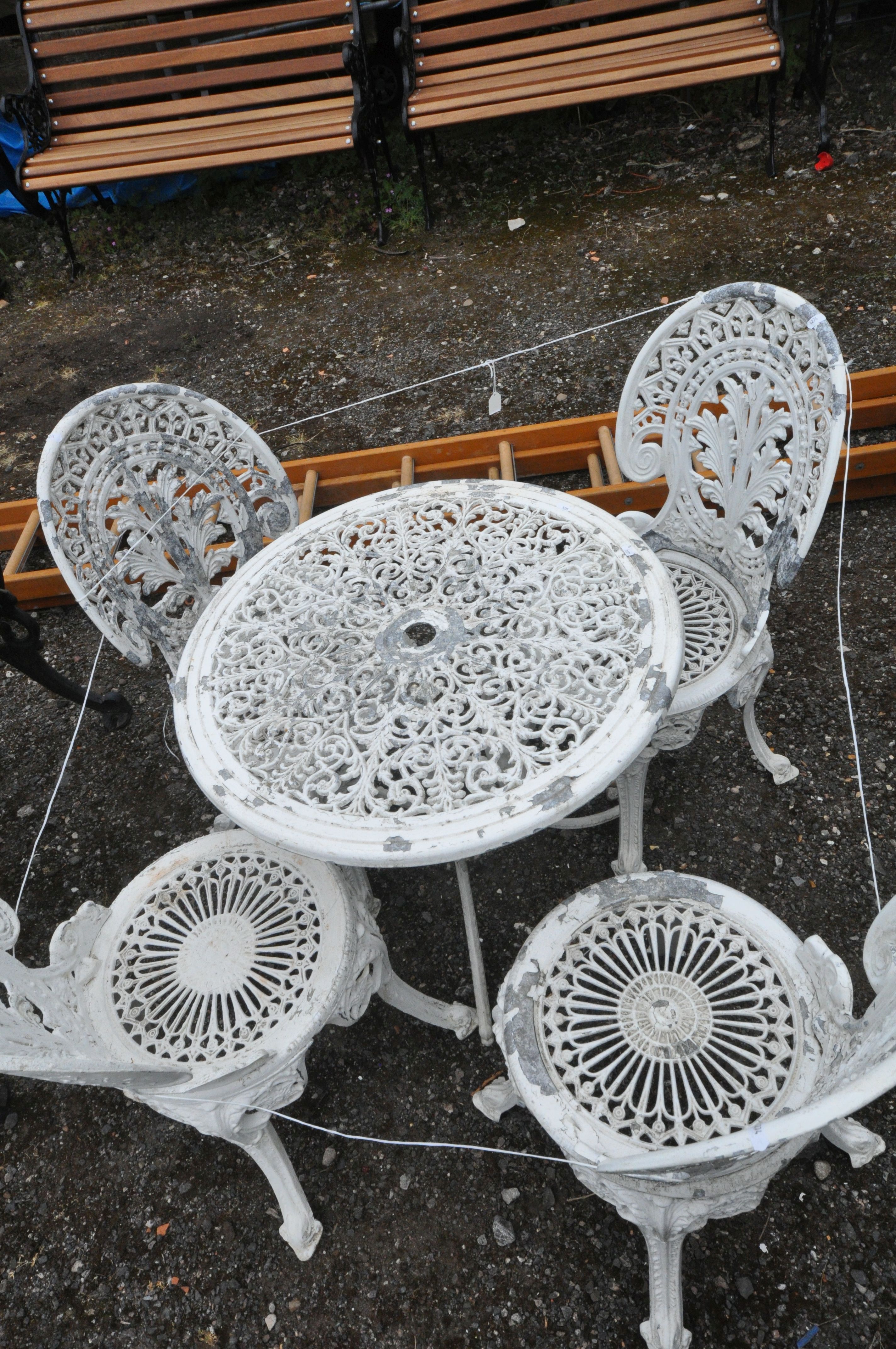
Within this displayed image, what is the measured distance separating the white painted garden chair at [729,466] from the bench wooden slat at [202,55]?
409 centimetres

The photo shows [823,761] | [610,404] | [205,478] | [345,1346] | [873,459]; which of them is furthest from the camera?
[610,404]

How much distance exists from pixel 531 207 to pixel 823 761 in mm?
4239

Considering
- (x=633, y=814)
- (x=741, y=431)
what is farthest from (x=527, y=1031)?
(x=741, y=431)

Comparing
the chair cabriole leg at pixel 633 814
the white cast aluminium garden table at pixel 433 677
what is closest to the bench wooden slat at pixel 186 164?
the white cast aluminium garden table at pixel 433 677

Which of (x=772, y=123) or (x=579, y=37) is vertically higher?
(x=579, y=37)

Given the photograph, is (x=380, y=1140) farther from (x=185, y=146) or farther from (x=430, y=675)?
(x=185, y=146)

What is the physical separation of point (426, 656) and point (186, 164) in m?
4.43

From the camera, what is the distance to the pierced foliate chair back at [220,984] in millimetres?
1603

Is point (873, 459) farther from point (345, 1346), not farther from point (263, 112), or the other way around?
point (263, 112)

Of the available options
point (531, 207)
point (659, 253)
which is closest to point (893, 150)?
point (659, 253)

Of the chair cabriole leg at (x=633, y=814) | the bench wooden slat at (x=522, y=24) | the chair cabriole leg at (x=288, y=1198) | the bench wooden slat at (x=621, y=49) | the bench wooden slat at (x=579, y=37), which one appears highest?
the bench wooden slat at (x=522, y=24)

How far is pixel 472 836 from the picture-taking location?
158cm

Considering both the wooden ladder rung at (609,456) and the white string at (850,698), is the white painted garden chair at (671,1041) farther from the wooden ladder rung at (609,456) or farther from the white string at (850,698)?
the wooden ladder rung at (609,456)

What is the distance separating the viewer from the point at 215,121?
5.08 meters
